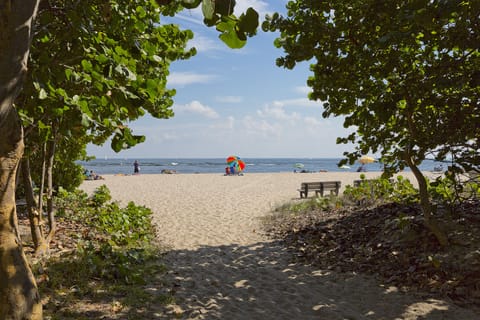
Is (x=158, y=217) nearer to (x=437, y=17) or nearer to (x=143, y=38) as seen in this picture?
(x=143, y=38)

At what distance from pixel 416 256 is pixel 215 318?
4207 millimetres

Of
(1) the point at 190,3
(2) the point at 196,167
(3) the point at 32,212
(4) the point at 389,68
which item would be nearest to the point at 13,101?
(1) the point at 190,3

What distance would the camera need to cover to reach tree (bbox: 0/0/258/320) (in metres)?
1.70

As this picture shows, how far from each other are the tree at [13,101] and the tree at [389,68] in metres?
2.63

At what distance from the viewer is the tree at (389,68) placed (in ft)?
14.8

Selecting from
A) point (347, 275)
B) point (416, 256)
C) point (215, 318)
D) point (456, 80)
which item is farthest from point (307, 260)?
point (456, 80)

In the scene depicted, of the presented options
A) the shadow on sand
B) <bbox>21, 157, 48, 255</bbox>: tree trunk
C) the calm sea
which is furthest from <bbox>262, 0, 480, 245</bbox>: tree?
the calm sea

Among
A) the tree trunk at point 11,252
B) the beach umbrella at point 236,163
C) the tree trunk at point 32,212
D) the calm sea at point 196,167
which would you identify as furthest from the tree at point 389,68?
the calm sea at point 196,167

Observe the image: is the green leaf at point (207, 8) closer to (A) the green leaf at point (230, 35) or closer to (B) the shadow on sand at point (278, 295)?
(A) the green leaf at point (230, 35)

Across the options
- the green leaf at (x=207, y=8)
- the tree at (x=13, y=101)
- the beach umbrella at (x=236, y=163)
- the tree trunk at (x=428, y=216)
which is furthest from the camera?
the beach umbrella at (x=236, y=163)

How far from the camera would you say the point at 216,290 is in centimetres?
578

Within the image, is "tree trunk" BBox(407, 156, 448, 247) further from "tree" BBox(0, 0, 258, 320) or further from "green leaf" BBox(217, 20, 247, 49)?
"green leaf" BBox(217, 20, 247, 49)

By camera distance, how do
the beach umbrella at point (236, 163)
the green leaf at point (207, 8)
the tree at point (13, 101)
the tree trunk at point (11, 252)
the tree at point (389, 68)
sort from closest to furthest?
the green leaf at point (207, 8), the tree at point (13, 101), the tree trunk at point (11, 252), the tree at point (389, 68), the beach umbrella at point (236, 163)

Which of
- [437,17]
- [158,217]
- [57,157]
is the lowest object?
[158,217]
